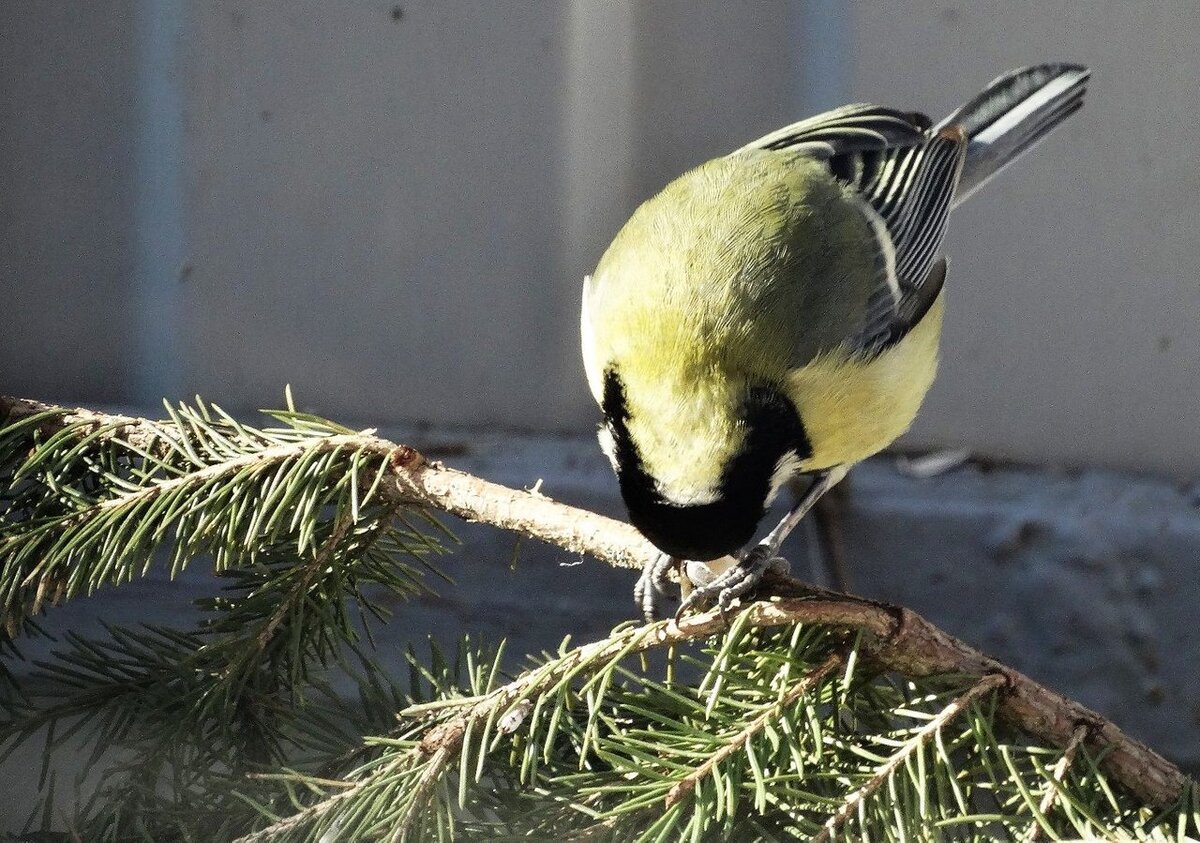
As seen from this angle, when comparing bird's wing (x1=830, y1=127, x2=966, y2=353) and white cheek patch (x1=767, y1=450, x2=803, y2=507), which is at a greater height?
bird's wing (x1=830, y1=127, x2=966, y2=353)

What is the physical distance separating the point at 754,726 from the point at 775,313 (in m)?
0.38

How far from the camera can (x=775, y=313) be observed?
0.79 m

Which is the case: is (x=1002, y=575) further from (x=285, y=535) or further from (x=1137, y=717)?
(x=285, y=535)

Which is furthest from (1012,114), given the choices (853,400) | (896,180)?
(853,400)

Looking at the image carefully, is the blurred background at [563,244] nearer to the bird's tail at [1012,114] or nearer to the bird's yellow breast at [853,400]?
the bird's tail at [1012,114]

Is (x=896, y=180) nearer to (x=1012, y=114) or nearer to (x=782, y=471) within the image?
(x=1012, y=114)

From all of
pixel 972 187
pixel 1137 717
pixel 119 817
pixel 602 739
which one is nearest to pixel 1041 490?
pixel 1137 717

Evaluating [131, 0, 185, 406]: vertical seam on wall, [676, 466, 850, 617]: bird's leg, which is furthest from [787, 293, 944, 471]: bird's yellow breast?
[131, 0, 185, 406]: vertical seam on wall

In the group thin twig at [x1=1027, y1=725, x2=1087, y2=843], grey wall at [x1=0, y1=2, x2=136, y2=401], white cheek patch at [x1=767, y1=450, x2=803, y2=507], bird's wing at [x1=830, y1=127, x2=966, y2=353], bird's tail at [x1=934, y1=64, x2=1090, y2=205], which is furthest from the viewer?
grey wall at [x1=0, y1=2, x2=136, y2=401]

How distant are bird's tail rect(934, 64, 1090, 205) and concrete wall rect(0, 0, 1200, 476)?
0.15 metres

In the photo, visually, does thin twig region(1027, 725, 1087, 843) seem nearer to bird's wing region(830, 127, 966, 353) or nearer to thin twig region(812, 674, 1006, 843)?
thin twig region(812, 674, 1006, 843)

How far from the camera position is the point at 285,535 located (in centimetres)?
59

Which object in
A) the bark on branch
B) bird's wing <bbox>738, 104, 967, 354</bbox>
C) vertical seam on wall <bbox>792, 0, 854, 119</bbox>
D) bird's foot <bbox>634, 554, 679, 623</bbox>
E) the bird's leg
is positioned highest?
vertical seam on wall <bbox>792, 0, 854, 119</bbox>

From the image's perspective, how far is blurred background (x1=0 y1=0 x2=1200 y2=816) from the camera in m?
1.24
